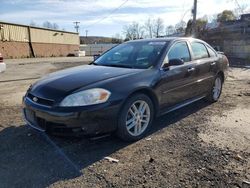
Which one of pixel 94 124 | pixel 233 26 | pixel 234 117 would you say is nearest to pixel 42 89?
pixel 94 124

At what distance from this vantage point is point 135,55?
5227 millimetres

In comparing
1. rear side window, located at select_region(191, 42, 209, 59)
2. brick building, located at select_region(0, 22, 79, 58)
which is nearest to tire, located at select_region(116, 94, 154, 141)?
rear side window, located at select_region(191, 42, 209, 59)

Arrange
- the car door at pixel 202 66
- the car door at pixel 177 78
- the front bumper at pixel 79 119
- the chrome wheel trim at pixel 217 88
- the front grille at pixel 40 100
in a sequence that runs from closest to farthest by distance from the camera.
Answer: the front bumper at pixel 79 119
the front grille at pixel 40 100
the car door at pixel 177 78
the car door at pixel 202 66
the chrome wheel trim at pixel 217 88

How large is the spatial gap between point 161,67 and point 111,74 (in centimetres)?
92

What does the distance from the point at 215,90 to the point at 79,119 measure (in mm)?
4086

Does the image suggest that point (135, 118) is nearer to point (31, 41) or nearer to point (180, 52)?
point (180, 52)

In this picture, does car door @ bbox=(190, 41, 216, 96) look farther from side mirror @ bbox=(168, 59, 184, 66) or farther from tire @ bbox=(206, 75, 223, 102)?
side mirror @ bbox=(168, 59, 184, 66)

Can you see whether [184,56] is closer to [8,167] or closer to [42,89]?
[42,89]

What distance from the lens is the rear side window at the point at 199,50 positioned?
5.92 m

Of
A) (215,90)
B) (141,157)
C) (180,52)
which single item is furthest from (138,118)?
(215,90)

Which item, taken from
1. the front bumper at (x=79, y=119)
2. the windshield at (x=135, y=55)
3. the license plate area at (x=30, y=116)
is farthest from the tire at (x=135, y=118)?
the license plate area at (x=30, y=116)

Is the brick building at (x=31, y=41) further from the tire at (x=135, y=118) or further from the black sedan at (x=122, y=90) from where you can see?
the tire at (x=135, y=118)

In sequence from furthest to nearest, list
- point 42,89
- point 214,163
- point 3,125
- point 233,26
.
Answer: point 233,26
point 3,125
point 42,89
point 214,163

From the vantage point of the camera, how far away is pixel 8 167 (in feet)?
11.8
